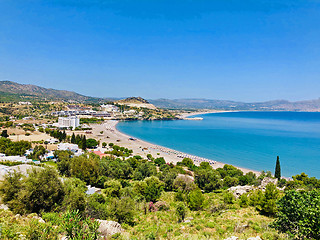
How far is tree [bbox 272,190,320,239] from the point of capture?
7.34 meters

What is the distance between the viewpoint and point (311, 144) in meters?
63.1

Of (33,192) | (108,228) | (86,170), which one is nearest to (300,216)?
(108,228)

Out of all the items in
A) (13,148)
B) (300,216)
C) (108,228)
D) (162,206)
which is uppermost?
(300,216)

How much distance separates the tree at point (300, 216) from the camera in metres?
7.34

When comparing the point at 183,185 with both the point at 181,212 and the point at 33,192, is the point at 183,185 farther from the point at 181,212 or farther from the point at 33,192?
the point at 33,192

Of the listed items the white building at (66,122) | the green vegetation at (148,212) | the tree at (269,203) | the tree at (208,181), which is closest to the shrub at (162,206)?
the green vegetation at (148,212)

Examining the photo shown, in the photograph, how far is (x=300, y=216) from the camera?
8469 millimetres

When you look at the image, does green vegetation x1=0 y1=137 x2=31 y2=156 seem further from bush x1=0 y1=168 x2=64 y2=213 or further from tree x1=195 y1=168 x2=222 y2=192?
tree x1=195 y1=168 x2=222 y2=192

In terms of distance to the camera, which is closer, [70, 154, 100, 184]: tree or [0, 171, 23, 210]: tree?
[0, 171, 23, 210]: tree

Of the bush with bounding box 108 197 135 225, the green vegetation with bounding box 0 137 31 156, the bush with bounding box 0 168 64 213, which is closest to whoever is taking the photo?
the bush with bounding box 0 168 64 213

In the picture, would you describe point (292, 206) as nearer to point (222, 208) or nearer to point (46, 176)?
point (222, 208)

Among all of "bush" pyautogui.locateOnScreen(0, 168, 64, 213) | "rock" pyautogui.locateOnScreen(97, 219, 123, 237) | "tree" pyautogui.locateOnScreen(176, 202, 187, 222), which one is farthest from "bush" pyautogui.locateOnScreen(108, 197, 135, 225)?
"bush" pyautogui.locateOnScreen(0, 168, 64, 213)

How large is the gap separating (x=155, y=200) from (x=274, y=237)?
11082 mm

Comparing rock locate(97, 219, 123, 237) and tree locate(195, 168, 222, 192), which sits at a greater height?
rock locate(97, 219, 123, 237)
